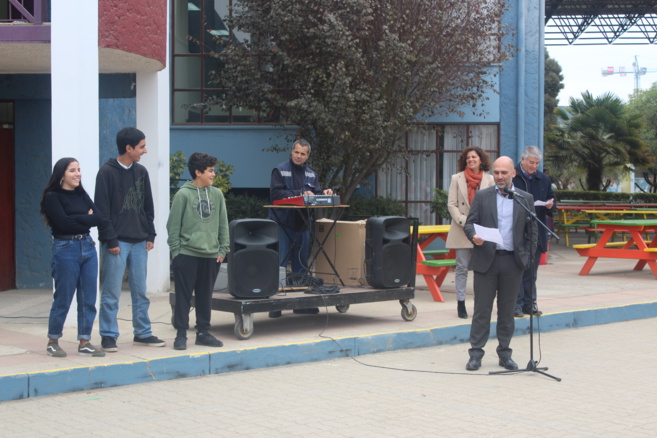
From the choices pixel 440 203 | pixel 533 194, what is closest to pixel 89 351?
pixel 533 194

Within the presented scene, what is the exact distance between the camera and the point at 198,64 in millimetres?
16766

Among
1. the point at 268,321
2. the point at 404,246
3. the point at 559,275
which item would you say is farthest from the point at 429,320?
the point at 559,275

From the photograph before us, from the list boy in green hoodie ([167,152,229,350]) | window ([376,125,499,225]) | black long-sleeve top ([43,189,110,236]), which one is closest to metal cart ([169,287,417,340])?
boy in green hoodie ([167,152,229,350])

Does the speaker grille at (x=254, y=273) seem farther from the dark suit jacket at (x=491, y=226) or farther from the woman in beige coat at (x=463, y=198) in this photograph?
the woman in beige coat at (x=463, y=198)

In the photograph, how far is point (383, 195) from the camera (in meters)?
18.0

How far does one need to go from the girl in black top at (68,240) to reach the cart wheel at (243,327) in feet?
4.44

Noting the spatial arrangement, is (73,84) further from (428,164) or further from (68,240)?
(428,164)

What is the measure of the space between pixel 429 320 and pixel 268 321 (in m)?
1.76

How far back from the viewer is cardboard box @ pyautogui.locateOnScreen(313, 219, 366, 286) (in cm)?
899

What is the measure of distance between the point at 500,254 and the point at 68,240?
3.64m

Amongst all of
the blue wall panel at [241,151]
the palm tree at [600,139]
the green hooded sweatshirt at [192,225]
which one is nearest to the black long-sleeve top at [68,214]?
the green hooded sweatshirt at [192,225]

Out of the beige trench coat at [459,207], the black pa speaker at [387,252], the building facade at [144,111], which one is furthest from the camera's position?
the beige trench coat at [459,207]

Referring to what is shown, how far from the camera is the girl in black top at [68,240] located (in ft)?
22.9

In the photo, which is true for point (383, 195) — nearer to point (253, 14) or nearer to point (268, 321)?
point (253, 14)
